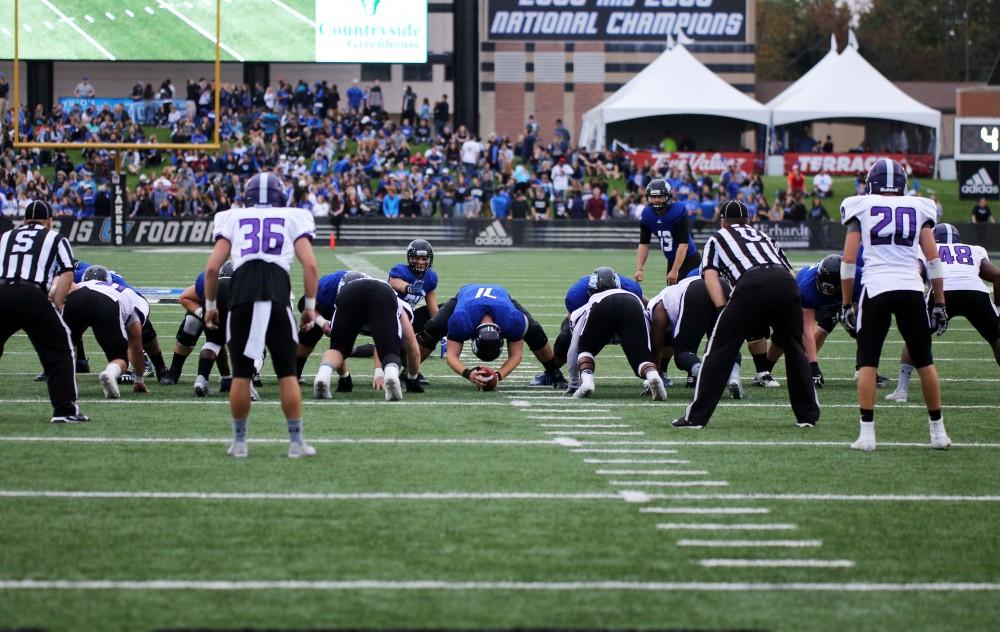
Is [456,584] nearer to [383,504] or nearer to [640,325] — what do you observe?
[383,504]

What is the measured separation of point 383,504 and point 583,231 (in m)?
26.3

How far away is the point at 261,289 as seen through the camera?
7508 mm

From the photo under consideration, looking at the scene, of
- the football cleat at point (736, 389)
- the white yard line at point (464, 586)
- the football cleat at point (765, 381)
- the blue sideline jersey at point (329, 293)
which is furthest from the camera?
the football cleat at point (765, 381)

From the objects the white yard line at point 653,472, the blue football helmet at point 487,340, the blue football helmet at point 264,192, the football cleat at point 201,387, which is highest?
the blue football helmet at point 264,192

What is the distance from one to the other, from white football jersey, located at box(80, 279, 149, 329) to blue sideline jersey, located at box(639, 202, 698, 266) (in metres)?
4.42

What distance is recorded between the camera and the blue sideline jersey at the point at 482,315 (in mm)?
10383

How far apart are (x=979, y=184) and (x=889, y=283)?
25.9 meters

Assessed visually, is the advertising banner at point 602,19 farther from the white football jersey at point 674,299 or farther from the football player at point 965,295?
the white football jersey at point 674,299

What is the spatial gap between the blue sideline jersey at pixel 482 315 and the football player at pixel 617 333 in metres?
0.43

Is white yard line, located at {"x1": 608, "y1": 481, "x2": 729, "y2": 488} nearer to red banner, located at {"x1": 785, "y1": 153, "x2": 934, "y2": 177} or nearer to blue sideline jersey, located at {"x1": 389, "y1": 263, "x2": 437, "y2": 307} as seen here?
blue sideline jersey, located at {"x1": 389, "y1": 263, "x2": 437, "y2": 307}

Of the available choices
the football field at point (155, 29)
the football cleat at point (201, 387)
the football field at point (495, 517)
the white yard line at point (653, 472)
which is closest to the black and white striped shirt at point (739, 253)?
the football field at point (495, 517)

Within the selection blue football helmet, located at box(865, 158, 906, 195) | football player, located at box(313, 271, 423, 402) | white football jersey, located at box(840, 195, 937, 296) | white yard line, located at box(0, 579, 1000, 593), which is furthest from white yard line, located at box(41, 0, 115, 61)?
white yard line, located at box(0, 579, 1000, 593)

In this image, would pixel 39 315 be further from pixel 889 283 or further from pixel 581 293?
pixel 889 283

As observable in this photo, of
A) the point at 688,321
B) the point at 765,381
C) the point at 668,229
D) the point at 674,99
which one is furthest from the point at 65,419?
the point at 674,99
